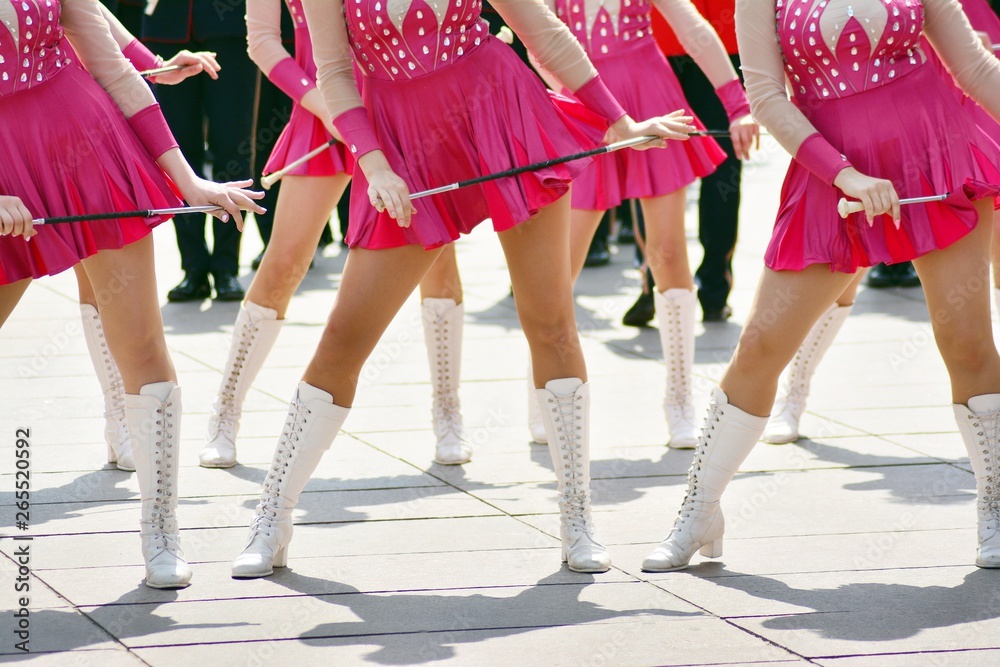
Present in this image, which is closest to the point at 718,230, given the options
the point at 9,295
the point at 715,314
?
the point at 715,314

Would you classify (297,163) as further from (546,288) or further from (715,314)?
(715,314)

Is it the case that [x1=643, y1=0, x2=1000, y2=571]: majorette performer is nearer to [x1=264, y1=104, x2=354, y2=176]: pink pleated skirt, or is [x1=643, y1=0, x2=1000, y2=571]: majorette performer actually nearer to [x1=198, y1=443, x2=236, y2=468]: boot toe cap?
[x1=264, y1=104, x2=354, y2=176]: pink pleated skirt

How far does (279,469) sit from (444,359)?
139 cm

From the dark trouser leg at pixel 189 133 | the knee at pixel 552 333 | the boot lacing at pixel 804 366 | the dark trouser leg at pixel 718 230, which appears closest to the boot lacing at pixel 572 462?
the knee at pixel 552 333

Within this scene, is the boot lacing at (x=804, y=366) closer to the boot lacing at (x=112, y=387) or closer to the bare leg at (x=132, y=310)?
the boot lacing at (x=112, y=387)

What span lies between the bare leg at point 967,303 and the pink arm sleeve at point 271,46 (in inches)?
81.2

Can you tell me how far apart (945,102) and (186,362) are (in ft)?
12.3

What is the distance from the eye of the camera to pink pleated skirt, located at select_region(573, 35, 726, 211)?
16.0ft

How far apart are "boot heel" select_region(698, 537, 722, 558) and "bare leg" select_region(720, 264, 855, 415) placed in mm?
389

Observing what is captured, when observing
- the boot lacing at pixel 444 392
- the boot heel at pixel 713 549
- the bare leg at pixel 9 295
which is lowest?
the boot heel at pixel 713 549

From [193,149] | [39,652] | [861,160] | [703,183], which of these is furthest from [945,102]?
[193,149]

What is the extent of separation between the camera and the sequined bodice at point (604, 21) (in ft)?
15.8

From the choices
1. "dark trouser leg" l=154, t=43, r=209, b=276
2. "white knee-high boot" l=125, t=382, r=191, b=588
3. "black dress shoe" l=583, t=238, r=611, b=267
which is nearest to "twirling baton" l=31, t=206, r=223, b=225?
"white knee-high boot" l=125, t=382, r=191, b=588

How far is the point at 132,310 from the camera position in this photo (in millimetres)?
3377
